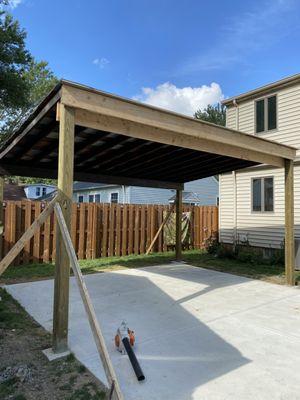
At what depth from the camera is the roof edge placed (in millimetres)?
9720

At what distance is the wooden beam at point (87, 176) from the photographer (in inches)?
267

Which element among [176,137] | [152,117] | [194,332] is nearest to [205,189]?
[176,137]

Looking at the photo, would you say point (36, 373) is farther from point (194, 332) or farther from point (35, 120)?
point (35, 120)

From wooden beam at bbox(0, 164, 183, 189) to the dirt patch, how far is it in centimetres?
346

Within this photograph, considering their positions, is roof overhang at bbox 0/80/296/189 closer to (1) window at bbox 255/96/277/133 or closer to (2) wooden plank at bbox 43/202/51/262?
(2) wooden plank at bbox 43/202/51/262

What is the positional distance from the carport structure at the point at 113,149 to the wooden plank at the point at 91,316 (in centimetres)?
19

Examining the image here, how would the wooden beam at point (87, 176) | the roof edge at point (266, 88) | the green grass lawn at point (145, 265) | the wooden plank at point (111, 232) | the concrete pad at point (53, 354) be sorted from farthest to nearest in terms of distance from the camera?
the wooden plank at point (111, 232) < the roof edge at point (266, 88) < the green grass lawn at point (145, 265) < the wooden beam at point (87, 176) < the concrete pad at point (53, 354)

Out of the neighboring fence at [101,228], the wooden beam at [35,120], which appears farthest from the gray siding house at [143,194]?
the wooden beam at [35,120]

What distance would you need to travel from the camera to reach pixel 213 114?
3997cm

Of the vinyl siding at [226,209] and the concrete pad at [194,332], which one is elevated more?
the vinyl siding at [226,209]

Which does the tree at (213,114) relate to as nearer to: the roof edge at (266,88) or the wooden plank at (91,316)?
the roof edge at (266,88)

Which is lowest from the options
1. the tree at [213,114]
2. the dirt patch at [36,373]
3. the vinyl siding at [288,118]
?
the dirt patch at [36,373]

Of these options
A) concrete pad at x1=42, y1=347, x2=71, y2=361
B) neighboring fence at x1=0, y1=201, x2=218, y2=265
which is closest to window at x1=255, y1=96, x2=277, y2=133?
neighboring fence at x1=0, y1=201, x2=218, y2=265

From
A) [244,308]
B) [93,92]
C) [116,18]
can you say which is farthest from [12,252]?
[116,18]
